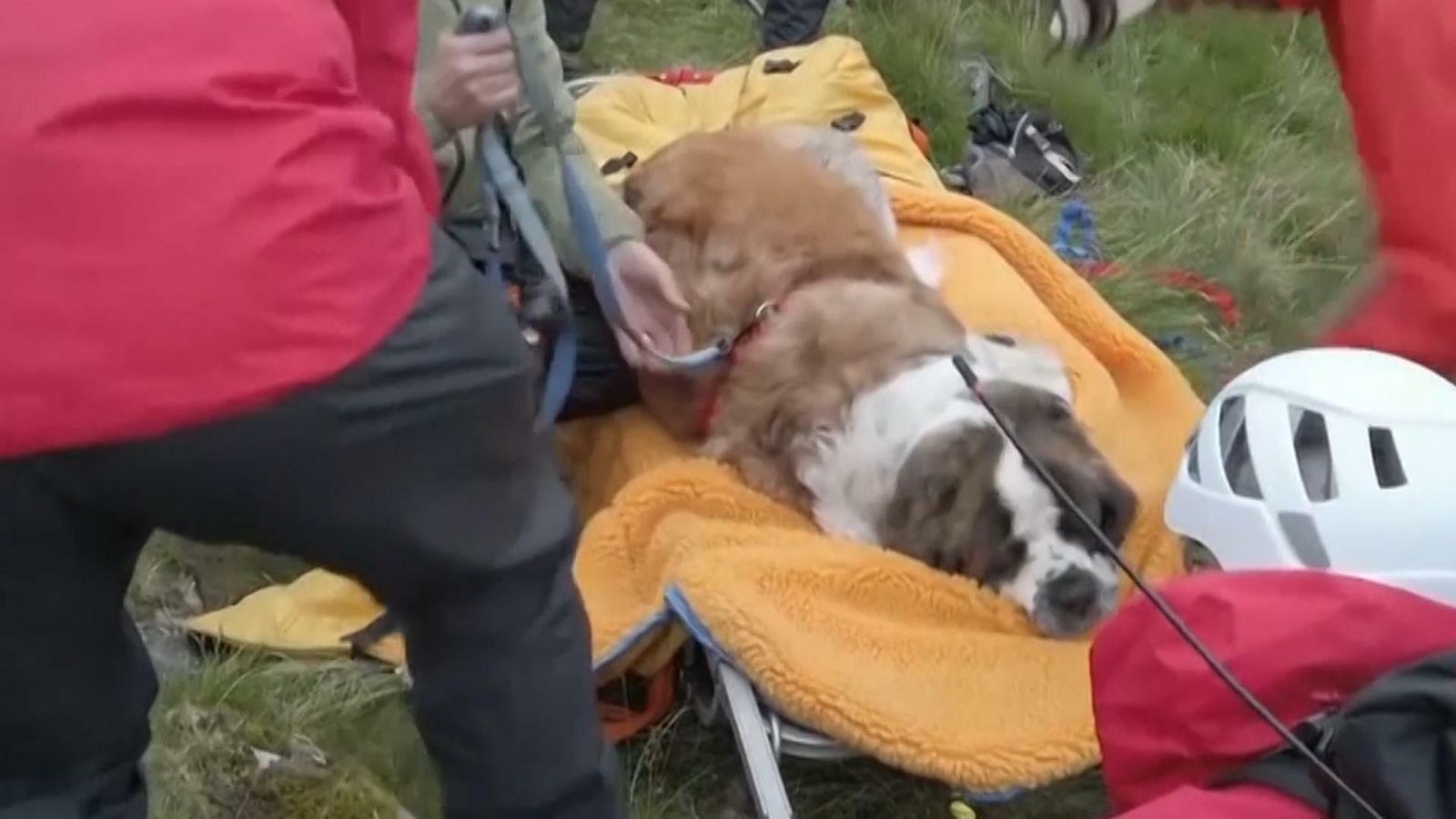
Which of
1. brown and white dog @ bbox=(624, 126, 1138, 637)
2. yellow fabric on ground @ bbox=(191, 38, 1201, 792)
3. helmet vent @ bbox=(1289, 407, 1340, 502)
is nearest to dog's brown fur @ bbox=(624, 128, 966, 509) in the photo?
brown and white dog @ bbox=(624, 126, 1138, 637)

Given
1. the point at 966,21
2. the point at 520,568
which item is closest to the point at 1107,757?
the point at 520,568

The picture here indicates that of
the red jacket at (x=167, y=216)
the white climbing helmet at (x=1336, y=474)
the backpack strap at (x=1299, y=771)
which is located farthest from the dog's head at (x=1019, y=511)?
the red jacket at (x=167, y=216)

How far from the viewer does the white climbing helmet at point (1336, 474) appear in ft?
7.30

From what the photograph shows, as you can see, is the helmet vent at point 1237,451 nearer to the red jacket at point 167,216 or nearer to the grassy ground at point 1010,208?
the grassy ground at point 1010,208

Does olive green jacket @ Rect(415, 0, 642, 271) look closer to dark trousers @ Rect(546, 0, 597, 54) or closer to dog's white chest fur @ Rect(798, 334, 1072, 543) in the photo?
dog's white chest fur @ Rect(798, 334, 1072, 543)

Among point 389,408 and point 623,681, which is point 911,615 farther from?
point 389,408

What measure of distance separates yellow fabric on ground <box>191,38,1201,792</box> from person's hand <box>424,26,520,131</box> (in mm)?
662

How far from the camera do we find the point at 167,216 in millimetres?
1796

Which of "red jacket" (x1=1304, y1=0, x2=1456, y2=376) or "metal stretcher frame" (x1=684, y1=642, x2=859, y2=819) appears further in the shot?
"metal stretcher frame" (x1=684, y1=642, x2=859, y2=819)

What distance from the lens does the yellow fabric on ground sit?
9.54 feet

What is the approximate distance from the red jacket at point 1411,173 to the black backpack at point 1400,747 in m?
0.70

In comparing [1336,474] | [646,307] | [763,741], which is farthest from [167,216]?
[646,307]

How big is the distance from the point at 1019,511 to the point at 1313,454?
877mm

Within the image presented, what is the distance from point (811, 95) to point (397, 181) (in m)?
2.61
